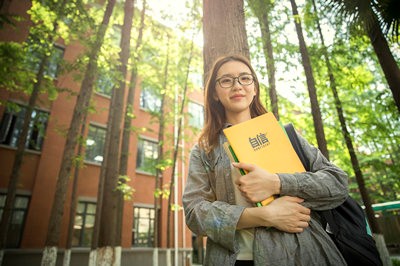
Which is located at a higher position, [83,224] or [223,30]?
[223,30]

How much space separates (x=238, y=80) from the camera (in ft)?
5.97

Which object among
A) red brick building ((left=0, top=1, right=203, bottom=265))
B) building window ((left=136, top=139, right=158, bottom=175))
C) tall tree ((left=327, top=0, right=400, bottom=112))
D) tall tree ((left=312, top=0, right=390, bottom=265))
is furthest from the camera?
building window ((left=136, top=139, right=158, bottom=175))

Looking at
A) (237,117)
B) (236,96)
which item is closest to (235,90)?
(236,96)

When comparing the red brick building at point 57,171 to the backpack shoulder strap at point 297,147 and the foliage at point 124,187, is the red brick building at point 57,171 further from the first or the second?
the backpack shoulder strap at point 297,147

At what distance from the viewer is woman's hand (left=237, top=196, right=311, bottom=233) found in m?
1.31

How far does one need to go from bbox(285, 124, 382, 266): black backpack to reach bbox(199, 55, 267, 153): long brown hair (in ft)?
2.84

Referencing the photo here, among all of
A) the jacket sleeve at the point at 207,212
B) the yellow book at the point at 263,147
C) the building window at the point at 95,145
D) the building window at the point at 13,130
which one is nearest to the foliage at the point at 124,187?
the building window at the point at 95,145

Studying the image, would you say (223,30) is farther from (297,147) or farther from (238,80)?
(297,147)

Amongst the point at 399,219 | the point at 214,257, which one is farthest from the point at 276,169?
the point at 399,219

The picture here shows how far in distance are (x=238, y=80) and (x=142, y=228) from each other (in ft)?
50.6

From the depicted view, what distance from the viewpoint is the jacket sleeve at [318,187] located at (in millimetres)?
1364

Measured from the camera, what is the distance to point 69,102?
1430cm

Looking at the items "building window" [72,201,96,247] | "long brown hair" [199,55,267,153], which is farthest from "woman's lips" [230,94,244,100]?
"building window" [72,201,96,247]

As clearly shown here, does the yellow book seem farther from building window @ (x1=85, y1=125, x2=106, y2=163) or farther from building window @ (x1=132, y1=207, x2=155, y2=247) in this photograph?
building window @ (x1=132, y1=207, x2=155, y2=247)
